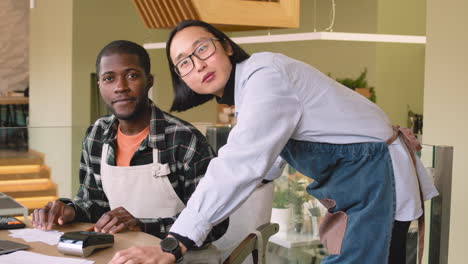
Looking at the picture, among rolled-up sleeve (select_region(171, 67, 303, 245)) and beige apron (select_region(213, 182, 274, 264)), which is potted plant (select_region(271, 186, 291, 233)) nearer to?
beige apron (select_region(213, 182, 274, 264))

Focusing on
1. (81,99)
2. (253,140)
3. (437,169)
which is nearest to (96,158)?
(253,140)

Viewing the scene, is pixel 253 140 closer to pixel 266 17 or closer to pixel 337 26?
pixel 266 17

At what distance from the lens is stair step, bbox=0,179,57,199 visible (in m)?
3.83

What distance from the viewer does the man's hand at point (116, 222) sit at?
6.77 feet

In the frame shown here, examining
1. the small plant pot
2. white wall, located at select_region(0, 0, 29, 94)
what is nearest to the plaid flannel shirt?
the small plant pot

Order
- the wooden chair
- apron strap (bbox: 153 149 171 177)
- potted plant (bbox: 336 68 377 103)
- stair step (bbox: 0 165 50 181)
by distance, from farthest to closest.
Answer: potted plant (bbox: 336 68 377 103) < stair step (bbox: 0 165 50 181) < apron strap (bbox: 153 149 171 177) < the wooden chair

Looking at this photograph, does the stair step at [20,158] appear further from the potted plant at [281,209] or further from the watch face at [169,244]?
the watch face at [169,244]

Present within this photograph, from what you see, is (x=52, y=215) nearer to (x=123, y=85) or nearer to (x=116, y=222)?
(x=116, y=222)

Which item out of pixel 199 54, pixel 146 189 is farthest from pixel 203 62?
pixel 146 189

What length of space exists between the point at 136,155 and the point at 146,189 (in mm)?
124

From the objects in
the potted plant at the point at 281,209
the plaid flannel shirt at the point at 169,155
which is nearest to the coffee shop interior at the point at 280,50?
the potted plant at the point at 281,209

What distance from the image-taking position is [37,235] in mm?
2070

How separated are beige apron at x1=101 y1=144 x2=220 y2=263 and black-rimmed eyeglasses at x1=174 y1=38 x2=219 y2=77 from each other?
0.62 meters

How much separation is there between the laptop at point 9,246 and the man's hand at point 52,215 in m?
0.20
